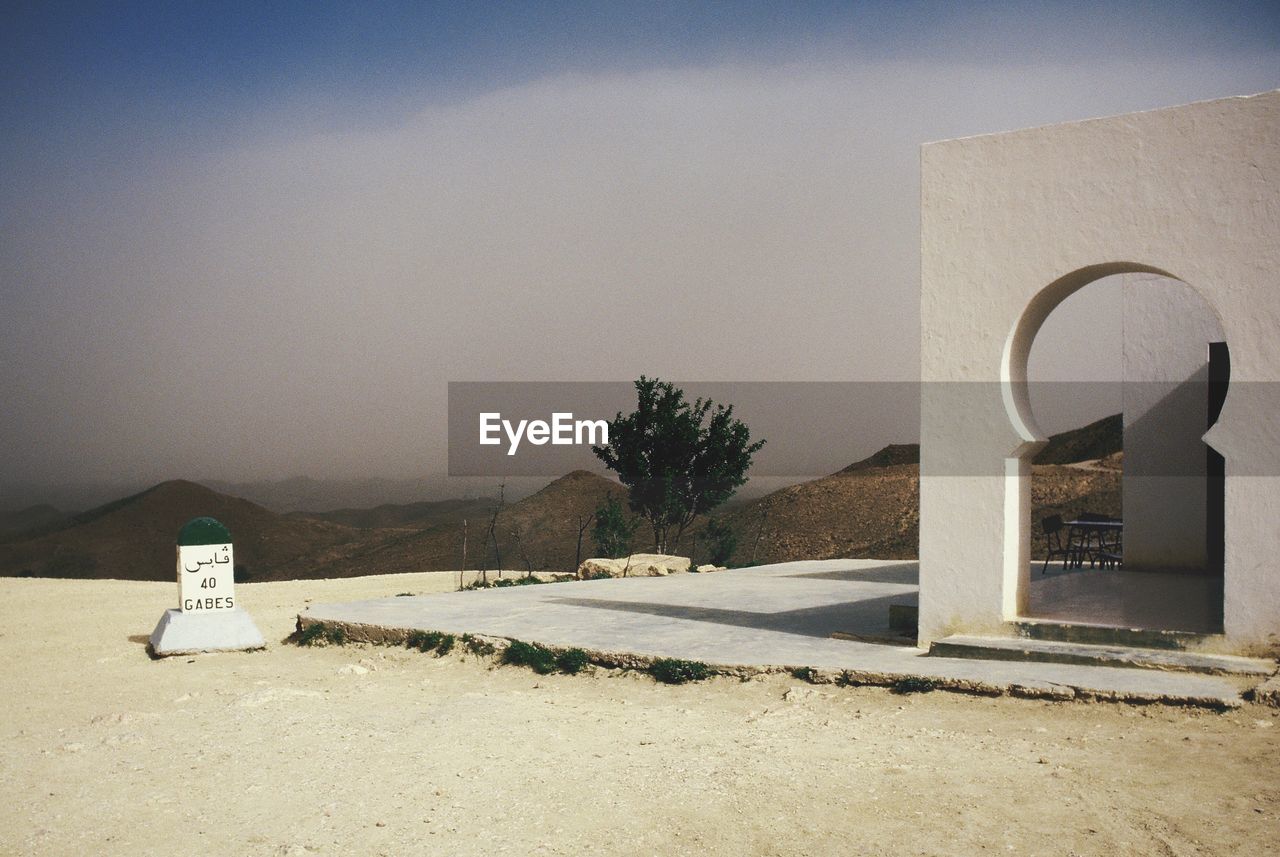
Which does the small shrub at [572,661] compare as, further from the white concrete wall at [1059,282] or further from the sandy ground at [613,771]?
the white concrete wall at [1059,282]

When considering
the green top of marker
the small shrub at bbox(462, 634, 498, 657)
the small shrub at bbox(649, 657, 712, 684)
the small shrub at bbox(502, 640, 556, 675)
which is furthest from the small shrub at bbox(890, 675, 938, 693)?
the green top of marker

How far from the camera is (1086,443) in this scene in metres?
55.2

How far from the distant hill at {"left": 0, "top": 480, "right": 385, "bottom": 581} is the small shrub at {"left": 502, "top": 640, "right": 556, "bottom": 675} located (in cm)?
2767

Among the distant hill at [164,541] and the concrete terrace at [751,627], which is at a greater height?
the concrete terrace at [751,627]

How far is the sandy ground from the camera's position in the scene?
16.9ft

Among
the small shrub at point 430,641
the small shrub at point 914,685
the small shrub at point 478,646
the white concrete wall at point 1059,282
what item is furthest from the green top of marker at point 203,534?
the white concrete wall at point 1059,282

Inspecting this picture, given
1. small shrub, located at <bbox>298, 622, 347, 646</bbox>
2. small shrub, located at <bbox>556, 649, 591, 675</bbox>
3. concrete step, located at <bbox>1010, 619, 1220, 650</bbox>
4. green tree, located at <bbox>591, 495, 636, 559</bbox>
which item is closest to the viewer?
concrete step, located at <bbox>1010, 619, 1220, 650</bbox>

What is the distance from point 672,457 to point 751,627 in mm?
16134

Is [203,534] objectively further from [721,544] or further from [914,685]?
[721,544]

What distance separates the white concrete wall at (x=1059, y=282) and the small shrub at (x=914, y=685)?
3.90ft

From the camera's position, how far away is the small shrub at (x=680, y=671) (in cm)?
845

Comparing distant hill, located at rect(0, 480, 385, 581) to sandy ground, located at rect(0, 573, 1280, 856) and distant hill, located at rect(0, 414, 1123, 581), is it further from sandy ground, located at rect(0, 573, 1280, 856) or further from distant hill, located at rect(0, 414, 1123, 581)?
sandy ground, located at rect(0, 573, 1280, 856)

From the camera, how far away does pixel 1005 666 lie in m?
7.97

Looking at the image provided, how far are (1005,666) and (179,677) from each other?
300 inches
